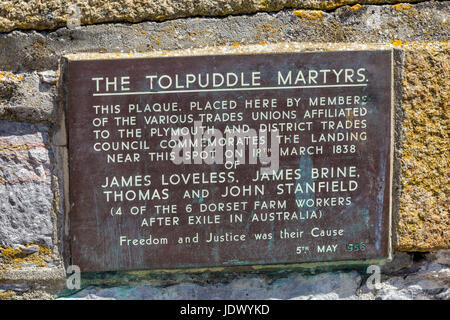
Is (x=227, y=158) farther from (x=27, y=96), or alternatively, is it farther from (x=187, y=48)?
(x=27, y=96)

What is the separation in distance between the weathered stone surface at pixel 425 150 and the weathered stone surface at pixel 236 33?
0.26ft

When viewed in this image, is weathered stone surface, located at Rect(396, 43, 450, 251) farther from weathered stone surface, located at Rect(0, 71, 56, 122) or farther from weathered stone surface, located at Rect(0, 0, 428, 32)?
weathered stone surface, located at Rect(0, 71, 56, 122)

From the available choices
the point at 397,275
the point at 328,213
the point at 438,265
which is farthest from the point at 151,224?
the point at 438,265

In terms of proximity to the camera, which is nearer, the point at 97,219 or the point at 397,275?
the point at 97,219

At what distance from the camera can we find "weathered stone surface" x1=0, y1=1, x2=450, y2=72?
1336 mm

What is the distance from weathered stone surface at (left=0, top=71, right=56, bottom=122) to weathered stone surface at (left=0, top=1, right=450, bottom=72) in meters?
0.03

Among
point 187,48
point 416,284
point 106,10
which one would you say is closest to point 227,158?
point 187,48

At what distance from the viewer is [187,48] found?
1.35 m

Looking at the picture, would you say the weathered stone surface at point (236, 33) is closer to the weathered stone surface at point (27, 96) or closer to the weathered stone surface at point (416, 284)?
the weathered stone surface at point (27, 96)

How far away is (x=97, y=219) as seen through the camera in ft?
4.42

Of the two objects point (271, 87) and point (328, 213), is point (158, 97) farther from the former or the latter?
point (328, 213)

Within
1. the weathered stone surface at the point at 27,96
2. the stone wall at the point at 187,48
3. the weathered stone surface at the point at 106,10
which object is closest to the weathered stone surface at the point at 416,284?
the stone wall at the point at 187,48

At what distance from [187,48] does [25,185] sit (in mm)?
631

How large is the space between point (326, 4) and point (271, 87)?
0.31 meters
